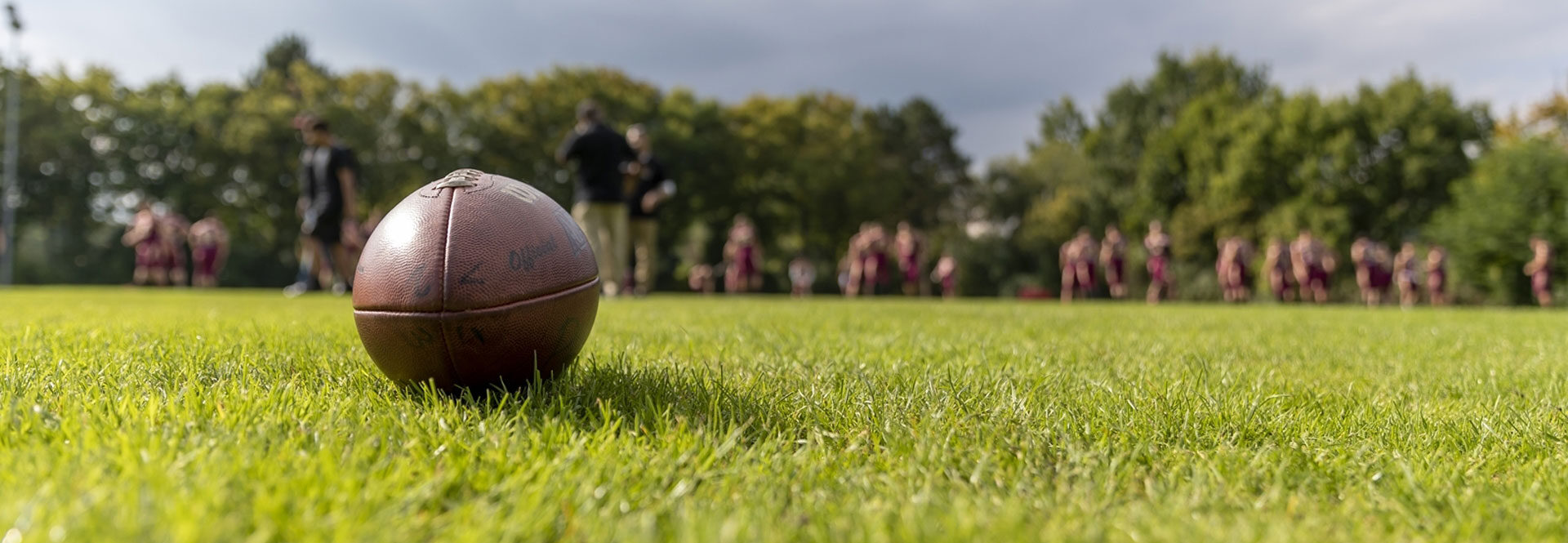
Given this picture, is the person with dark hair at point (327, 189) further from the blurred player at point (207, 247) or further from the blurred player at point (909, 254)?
the blurred player at point (909, 254)

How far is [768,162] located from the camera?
4944 cm

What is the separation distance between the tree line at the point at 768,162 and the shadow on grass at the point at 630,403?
1479 inches

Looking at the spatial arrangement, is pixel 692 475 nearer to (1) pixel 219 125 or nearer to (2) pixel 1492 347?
(2) pixel 1492 347

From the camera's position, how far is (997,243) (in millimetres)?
55094

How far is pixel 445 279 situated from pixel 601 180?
911 cm

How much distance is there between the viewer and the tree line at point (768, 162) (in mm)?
40178

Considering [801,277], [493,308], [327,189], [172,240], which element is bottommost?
[493,308]

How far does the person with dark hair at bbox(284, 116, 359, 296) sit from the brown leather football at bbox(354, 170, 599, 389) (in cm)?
1015

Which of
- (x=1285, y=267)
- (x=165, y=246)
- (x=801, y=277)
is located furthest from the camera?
(x=801, y=277)

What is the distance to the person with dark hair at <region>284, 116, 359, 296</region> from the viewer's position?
12.0m

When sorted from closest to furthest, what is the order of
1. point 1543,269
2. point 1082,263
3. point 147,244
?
1. point 1543,269
2. point 147,244
3. point 1082,263

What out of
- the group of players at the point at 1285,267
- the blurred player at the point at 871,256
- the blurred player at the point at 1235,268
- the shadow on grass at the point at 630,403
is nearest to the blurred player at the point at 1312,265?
the group of players at the point at 1285,267

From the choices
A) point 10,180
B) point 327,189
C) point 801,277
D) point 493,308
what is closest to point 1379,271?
point 801,277

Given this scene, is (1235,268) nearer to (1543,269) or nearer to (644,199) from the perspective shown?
(1543,269)
